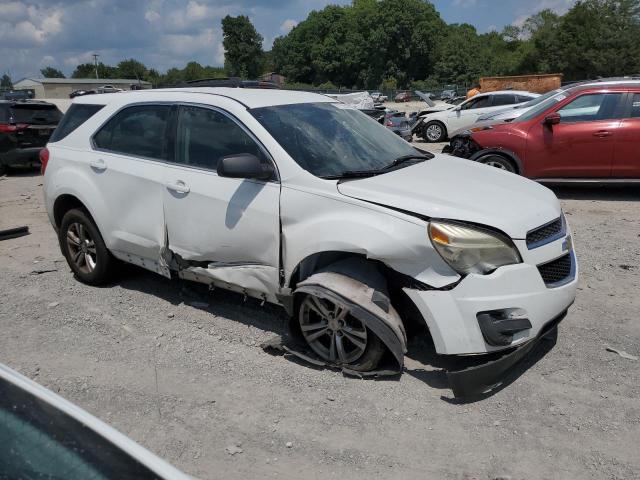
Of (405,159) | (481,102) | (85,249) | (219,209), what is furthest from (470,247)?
(481,102)

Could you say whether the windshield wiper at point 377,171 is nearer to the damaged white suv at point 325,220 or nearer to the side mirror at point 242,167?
the damaged white suv at point 325,220

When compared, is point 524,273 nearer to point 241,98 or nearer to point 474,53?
point 241,98

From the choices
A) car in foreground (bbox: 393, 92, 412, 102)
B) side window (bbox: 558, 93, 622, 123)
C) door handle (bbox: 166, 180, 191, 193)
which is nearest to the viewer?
door handle (bbox: 166, 180, 191, 193)

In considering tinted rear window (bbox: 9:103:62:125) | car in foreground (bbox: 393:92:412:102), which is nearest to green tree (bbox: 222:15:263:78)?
car in foreground (bbox: 393:92:412:102)

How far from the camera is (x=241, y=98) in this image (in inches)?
176

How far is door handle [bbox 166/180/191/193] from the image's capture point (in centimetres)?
434

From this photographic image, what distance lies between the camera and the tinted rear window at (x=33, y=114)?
1305 centimetres

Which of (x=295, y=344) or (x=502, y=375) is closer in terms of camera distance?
(x=502, y=375)

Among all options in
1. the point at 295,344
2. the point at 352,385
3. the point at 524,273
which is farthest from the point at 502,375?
the point at 295,344

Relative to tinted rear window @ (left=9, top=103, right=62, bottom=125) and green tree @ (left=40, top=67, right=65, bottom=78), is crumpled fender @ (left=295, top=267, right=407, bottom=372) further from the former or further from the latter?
green tree @ (left=40, top=67, right=65, bottom=78)

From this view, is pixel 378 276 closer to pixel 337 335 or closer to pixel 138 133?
pixel 337 335

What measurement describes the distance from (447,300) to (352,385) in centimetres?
87

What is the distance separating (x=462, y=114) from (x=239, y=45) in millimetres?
107386

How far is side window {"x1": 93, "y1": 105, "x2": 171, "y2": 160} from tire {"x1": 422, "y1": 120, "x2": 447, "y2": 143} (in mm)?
14683
